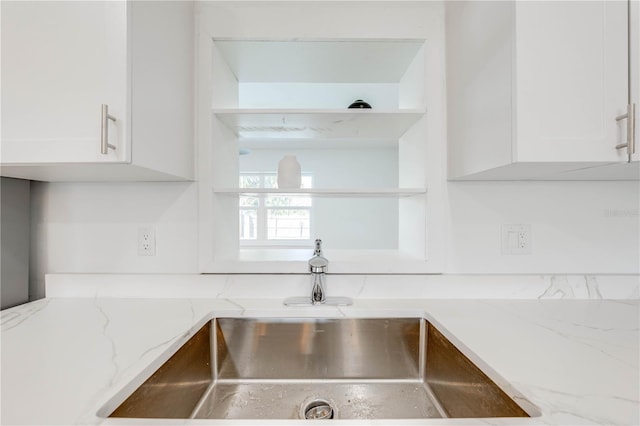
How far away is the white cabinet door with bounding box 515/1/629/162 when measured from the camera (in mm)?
780

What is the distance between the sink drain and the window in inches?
180

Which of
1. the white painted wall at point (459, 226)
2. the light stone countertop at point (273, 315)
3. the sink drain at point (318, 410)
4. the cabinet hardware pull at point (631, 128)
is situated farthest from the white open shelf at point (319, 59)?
the sink drain at point (318, 410)

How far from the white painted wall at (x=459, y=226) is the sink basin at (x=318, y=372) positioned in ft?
1.08

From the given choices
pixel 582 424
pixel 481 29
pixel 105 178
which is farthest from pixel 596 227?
pixel 105 178

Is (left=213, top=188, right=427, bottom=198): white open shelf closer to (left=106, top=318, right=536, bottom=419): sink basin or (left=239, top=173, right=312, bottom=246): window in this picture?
(left=106, top=318, right=536, bottom=419): sink basin

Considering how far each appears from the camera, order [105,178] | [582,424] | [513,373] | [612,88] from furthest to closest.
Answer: [105,178] < [612,88] < [513,373] < [582,424]

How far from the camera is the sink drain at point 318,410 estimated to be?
835 mm

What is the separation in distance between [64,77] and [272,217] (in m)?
4.83

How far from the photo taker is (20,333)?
83 centimetres

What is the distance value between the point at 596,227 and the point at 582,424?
998 mm

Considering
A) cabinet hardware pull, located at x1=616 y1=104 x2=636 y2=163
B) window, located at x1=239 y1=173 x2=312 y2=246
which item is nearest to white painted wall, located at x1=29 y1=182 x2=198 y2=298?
cabinet hardware pull, located at x1=616 y1=104 x2=636 y2=163

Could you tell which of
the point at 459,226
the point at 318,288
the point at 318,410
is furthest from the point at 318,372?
the point at 459,226

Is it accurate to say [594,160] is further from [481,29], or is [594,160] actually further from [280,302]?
[280,302]

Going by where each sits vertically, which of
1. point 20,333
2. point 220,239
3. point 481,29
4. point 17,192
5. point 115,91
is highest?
point 481,29
